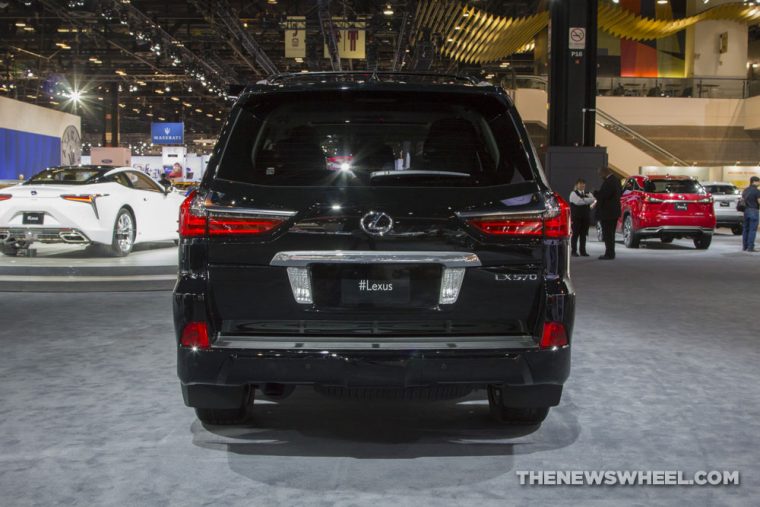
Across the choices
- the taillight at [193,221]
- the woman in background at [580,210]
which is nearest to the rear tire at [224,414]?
the taillight at [193,221]

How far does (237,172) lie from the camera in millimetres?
4074

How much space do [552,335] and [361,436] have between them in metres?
1.24

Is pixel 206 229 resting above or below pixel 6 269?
above

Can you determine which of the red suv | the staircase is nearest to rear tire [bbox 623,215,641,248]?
the red suv

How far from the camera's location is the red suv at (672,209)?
19.2m

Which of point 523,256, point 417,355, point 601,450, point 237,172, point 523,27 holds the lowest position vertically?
point 601,450

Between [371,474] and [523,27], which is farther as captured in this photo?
[523,27]

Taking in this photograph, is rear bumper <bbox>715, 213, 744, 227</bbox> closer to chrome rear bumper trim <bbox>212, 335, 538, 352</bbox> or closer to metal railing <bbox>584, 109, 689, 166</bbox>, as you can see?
metal railing <bbox>584, 109, 689, 166</bbox>

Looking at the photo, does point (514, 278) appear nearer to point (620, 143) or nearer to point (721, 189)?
point (721, 189)

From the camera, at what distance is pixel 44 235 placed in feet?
43.7

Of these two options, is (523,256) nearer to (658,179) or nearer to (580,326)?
(580,326)

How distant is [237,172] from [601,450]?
2.20m

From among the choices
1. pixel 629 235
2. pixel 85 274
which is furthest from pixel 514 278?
pixel 629 235

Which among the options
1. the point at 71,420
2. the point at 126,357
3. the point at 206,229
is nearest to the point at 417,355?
the point at 206,229
